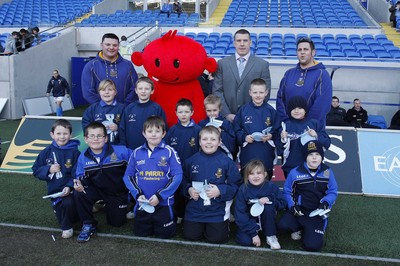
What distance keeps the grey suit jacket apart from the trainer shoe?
1.72 meters

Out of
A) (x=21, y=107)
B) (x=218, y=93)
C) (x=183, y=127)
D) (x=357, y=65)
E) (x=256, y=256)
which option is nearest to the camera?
(x=256, y=256)

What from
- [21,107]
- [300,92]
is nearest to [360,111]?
[300,92]

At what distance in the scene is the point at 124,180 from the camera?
403 cm

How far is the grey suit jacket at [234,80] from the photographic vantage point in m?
4.46

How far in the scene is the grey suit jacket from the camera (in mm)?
4457

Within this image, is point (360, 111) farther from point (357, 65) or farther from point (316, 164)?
point (316, 164)

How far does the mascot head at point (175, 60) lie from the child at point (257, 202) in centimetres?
124

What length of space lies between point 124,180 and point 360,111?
5.73 meters

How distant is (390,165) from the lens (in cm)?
530

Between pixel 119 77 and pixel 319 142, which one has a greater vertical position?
pixel 119 77

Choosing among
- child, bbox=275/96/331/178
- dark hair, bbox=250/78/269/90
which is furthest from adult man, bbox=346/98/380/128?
dark hair, bbox=250/78/269/90

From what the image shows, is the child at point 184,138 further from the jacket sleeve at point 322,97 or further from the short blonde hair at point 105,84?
the jacket sleeve at point 322,97

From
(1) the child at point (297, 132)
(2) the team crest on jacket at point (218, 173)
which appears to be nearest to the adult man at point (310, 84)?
(1) the child at point (297, 132)

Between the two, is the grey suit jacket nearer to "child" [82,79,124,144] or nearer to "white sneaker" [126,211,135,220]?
"child" [82,79,124,144]
